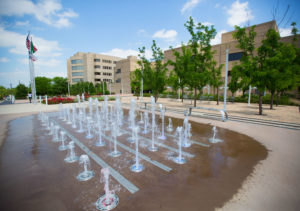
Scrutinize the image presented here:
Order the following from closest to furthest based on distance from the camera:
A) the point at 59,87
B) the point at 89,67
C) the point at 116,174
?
the point at 116,174 < the point at 59,87 < the point at 89,67

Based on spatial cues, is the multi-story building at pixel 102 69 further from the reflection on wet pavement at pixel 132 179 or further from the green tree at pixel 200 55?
the reflection on wet pavement at pixel 132 179

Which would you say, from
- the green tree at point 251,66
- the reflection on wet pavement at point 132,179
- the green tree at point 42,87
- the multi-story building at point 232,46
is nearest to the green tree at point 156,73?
the green tree at point 251,66

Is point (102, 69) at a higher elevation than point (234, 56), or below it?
higher

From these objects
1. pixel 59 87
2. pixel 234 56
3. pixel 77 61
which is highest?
pixel 77 61

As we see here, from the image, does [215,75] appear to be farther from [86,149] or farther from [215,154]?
[86,149]

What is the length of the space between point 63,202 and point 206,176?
11.3 ft

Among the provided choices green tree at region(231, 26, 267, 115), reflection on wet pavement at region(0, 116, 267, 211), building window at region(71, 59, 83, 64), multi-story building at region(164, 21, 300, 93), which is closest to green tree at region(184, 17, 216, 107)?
green tree at region(231, 26, 267, 115)

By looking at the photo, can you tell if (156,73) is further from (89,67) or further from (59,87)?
(89,67)

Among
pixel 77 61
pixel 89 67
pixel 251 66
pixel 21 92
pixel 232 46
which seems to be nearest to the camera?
pixel 251 66

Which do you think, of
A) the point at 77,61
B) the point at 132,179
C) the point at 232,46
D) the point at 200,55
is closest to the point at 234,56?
the point at 232,46

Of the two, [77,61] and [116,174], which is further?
[77,61]

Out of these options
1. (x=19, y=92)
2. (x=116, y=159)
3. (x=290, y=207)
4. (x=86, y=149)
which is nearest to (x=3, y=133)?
(x=86, y=149)

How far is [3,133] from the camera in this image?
821 cm

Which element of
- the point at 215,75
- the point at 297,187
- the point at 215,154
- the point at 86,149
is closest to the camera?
the point at 297,187
